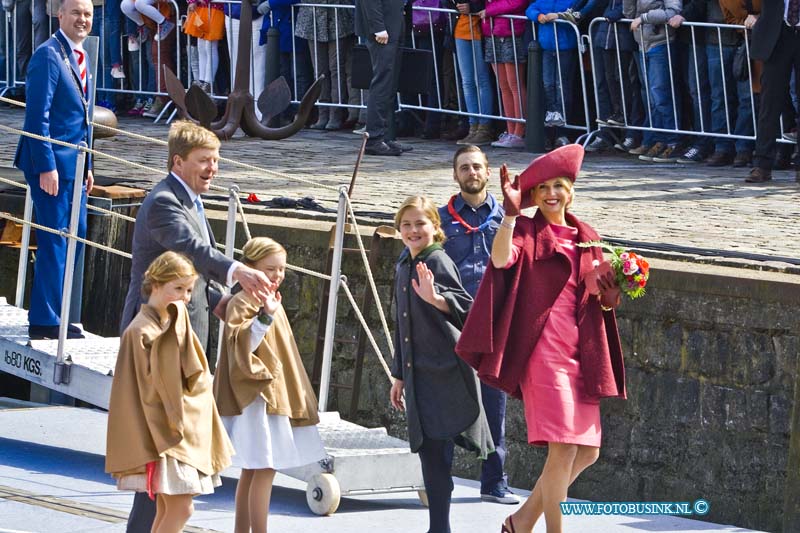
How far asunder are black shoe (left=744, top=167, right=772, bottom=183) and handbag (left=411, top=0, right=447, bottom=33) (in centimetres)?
371

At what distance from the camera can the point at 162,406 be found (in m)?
5.72

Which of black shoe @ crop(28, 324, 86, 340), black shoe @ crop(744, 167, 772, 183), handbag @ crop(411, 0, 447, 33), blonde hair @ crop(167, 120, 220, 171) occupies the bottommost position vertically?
black shoe @ crop(28, 324, 86, 340)

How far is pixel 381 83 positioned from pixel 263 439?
25.1ft

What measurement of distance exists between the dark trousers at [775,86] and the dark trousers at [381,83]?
10.6 feet

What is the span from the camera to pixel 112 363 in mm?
8297

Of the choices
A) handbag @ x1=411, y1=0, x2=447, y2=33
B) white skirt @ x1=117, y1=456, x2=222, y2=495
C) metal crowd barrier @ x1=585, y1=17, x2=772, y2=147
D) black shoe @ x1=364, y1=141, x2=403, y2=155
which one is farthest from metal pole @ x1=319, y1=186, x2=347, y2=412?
handbag @ x1=411, y1=0, x2=447, y2=33

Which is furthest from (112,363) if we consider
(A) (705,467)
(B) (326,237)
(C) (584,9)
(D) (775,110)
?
(C) (584,9)

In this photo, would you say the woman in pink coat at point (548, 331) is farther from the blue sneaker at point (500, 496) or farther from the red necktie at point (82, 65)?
the red necktie at point (82, 65)

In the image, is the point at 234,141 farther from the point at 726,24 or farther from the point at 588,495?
the point at 588,495

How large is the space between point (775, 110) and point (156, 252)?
21.3 ft

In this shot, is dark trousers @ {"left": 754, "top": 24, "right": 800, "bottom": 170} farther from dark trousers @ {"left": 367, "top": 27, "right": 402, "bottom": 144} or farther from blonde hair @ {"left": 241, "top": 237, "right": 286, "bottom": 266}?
blonde hair @ {"left": 241, "top": 237, "right": 286, "bottom": 266}

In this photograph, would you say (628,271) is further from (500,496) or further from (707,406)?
(707,406)

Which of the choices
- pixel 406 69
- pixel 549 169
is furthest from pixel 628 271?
pixel 406 69

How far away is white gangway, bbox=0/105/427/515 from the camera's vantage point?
7234 millimetres
